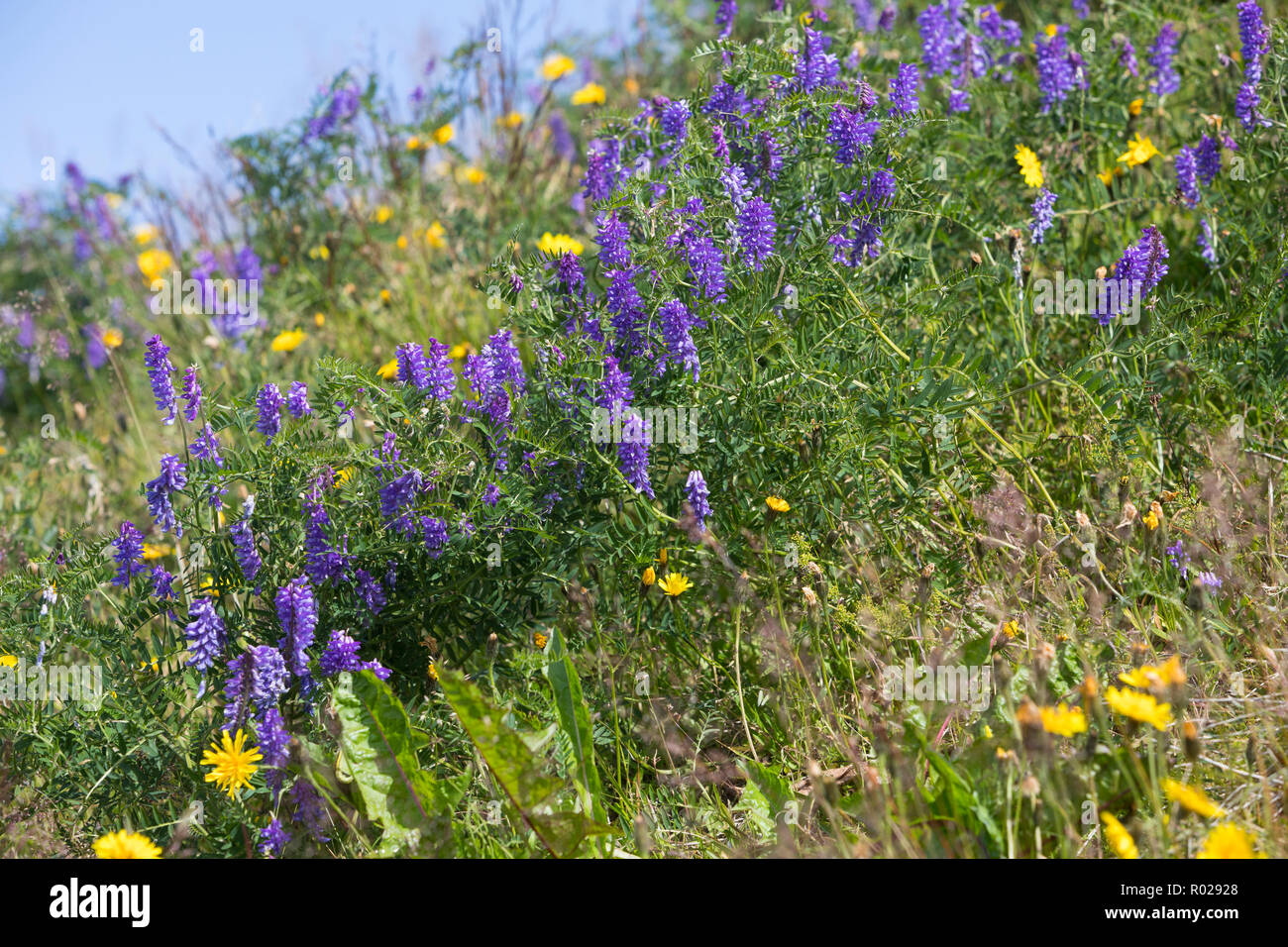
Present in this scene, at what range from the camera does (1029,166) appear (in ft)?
9.91

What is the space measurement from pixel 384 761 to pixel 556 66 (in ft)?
14.9

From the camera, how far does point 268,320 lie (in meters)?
4.91

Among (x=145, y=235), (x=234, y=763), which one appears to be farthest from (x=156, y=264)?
(x=234, y=763)

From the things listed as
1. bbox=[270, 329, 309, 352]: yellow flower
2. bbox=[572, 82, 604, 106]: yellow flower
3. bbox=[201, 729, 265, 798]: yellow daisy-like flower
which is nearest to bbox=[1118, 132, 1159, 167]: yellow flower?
bbox=[201, 729, 265, 798]: yellow daisy-like flower

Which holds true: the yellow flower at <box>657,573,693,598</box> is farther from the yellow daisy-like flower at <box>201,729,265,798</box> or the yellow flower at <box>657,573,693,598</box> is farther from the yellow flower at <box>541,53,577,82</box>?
the yellow flower at <box>541,53,577,82</box>

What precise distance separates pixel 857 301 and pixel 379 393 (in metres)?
1.11

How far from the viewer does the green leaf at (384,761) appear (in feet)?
6.73

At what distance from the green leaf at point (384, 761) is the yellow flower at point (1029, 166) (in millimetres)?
2237

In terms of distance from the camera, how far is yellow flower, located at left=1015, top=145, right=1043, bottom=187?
9.77 ft

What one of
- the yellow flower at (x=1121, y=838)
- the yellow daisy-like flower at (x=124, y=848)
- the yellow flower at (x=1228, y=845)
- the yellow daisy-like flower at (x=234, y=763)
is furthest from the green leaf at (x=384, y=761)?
the yellow flower at (x=1228, y=845)

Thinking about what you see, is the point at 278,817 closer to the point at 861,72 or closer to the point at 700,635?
the point at 700,635

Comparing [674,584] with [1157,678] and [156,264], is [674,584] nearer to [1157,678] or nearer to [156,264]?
[1157,678]

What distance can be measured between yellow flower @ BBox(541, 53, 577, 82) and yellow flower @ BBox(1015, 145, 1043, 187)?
10.2ft
